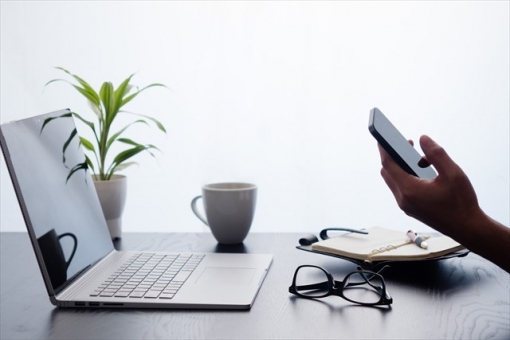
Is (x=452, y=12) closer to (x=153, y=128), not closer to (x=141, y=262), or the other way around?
(x=153, y=128)

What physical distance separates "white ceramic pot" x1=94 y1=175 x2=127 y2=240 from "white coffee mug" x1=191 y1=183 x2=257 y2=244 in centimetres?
19

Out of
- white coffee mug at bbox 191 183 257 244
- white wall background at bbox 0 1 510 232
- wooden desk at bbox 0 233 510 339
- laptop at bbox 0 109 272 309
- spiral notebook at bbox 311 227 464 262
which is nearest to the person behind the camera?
wooden desk at bbox 0 233 510 339

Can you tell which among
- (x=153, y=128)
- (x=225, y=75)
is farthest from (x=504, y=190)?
(x=153, y=128)

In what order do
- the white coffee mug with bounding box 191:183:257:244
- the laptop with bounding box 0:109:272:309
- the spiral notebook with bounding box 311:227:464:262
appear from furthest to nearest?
the white coffee mug with bounding box 191:183:257:244 < the spiral notebook with bounding box 311:227:464:262 < the laptop with bounding box 0:109:272:309

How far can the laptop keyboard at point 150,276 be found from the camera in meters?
Answer: 1.05

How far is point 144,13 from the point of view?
8.28 feet

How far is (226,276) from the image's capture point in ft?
3.77

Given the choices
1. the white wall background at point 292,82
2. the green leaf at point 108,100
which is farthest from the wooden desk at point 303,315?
the white wall background at point 292,82

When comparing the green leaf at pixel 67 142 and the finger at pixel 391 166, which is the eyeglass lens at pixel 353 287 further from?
the green leaf at pixel 67 142

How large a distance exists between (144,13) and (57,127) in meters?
1.38

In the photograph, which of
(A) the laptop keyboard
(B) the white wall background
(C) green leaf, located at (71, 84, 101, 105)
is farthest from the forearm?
(B) the white wall background

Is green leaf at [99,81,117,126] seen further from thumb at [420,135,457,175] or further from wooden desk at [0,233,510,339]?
thumb at [420,135,457,175]

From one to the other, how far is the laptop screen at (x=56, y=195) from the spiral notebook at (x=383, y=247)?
422 mm

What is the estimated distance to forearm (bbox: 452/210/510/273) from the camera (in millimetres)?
985
